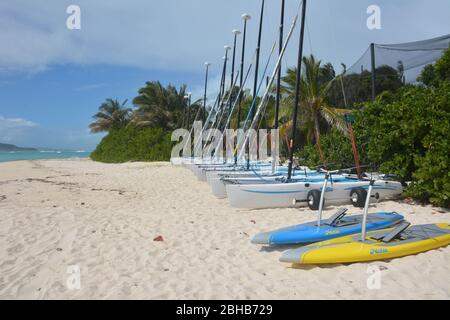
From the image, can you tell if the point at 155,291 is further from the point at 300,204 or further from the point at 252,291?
the point at 300,204

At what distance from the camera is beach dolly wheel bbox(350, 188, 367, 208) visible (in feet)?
27.5

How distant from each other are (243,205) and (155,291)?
452 centimetres

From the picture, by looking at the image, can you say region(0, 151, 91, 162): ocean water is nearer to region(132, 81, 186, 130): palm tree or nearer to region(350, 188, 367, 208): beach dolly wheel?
region(132, 81, 186, 130): palm tree

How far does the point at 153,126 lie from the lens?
3394cm

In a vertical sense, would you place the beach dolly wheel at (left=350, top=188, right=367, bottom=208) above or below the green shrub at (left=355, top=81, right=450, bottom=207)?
below

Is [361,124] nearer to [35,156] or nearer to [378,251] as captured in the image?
[378,251]

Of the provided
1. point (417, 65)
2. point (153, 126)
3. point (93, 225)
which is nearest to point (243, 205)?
point (93, 225)

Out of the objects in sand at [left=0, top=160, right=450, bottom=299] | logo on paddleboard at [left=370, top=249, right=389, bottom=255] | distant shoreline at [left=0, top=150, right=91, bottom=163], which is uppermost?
distant shoreline at [left=0, top=150, right=91, bottom=163]

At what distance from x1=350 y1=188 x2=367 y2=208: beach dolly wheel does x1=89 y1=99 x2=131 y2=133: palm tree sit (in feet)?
122

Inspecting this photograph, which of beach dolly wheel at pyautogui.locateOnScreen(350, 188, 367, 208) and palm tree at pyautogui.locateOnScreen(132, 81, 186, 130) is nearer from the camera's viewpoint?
beach dolly wheel at pyautogui.locateOnScreen(350, 188, 367, 208)

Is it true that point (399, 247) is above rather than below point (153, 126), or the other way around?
below

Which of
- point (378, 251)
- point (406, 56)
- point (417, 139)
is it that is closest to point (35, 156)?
point (406, 56)

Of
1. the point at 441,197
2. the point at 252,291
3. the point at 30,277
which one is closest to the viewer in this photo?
the point at 252,291

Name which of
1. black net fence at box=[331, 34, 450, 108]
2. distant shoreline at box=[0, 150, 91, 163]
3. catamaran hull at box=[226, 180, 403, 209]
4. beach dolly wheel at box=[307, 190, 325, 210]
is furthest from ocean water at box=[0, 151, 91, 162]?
beach dolly wheel at box=[307, 190, 325, 210]
